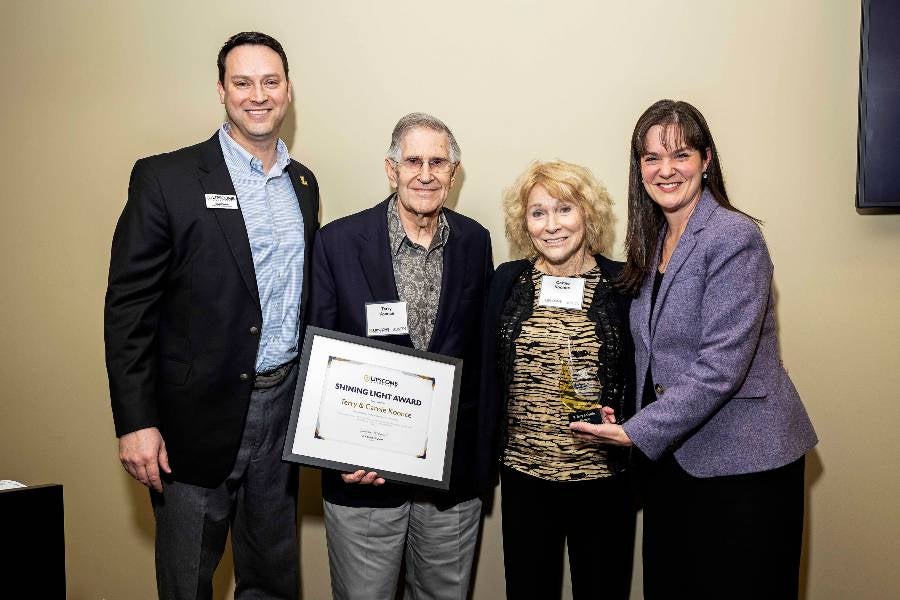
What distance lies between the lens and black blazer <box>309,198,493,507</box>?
239cm

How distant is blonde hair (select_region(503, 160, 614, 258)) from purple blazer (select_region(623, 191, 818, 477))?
1.24 ft

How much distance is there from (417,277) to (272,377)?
1.89 ft

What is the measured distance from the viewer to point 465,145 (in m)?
2.97

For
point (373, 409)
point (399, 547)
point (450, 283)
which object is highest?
point (450, 283)

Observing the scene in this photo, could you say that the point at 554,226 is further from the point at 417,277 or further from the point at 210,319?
the point at 210,319

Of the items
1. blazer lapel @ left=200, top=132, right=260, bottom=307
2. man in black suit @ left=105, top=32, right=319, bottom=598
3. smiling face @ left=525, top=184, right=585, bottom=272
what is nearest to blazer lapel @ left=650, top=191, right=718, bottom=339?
smiling face @ left=525, top=184, right=585, bottom=272

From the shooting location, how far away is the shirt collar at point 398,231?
2449 millimetres

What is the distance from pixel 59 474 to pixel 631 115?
302 cm

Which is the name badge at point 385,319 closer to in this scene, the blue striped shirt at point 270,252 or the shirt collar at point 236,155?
the blue striped shirt at point 270,252

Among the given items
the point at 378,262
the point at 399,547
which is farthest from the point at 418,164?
the point at 399,547

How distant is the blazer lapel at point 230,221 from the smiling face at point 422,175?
53 cm

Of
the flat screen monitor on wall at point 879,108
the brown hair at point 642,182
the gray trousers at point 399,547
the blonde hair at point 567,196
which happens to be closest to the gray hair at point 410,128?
the blonde hair at point 567,196

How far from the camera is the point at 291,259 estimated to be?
243 centimetres

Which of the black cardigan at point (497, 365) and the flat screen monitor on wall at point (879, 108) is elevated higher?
the flat screen monitor on wall at point (879, 108)
